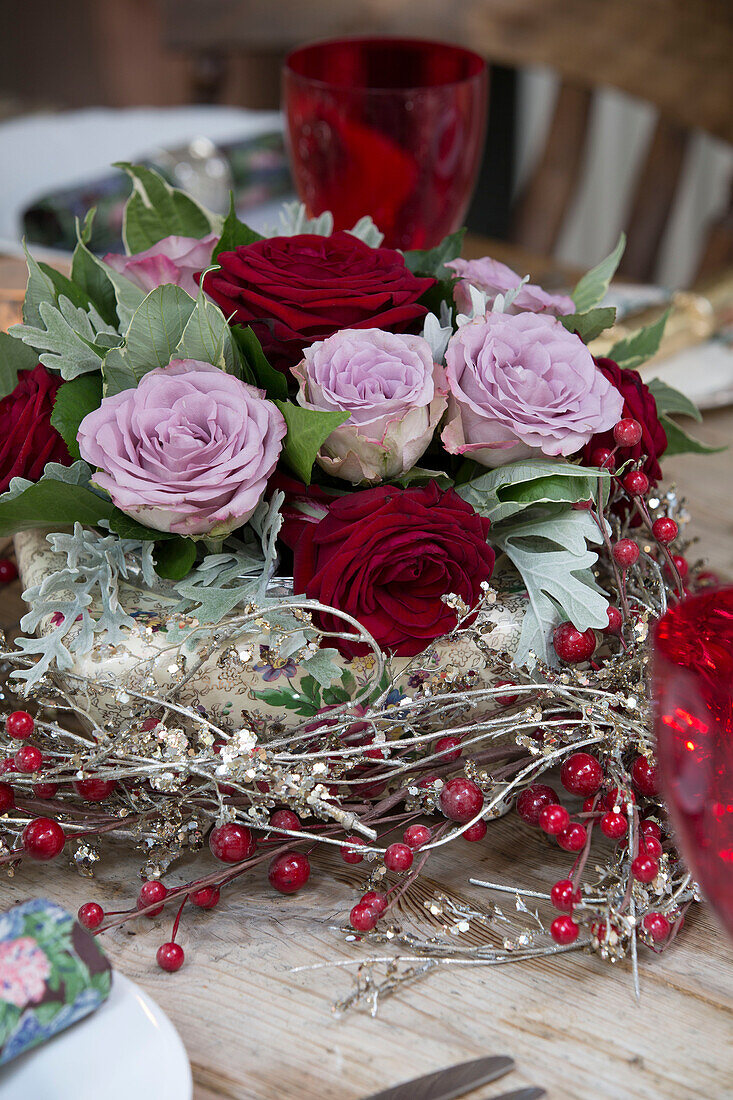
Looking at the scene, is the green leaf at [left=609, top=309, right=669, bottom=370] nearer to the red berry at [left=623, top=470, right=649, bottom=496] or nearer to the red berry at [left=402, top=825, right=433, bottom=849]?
the red berry at [left=623, top=470, right=649, bottom=496]

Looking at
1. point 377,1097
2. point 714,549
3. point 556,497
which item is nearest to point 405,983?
point 377,1097

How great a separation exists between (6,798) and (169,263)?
256 mm

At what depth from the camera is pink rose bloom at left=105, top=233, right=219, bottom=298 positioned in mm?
502

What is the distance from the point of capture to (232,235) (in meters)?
0.52

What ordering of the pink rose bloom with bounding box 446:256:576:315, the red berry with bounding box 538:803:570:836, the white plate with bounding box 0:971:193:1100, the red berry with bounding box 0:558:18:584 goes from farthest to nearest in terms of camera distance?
the red berry with bounding box 0:558:18:584
the pink rose bloom with bounding box 446:256:576:315
the red berry with bounding box 538:803:570:836
the white plate with bounding box 0:971:193:1100

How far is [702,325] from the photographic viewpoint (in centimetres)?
88

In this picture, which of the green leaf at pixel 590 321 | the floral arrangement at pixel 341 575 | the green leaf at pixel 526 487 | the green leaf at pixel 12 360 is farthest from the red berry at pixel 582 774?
the green leaf at pixel 12 360

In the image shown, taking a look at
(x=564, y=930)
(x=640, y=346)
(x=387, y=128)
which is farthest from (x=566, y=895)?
(x=387, y=128)

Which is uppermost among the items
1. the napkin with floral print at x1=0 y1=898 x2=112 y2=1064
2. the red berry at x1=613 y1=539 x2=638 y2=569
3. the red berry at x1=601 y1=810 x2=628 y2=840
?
the red berry at x1=613 y1=539 x2=638 y2=569

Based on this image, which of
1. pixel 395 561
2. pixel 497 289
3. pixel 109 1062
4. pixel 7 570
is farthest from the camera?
pixel 7 570

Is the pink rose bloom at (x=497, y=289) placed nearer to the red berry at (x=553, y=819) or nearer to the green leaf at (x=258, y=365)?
the green leaf at (x=258, y=365)

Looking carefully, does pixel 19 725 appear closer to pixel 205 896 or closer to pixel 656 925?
pixel 205 896

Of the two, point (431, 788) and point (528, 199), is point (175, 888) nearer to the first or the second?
point (431, 788)

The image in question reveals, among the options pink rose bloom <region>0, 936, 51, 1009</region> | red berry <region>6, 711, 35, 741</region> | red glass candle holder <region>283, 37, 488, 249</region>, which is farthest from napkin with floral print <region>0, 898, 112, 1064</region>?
red glass candle holder <region>283, 37, 488, 249</region>
